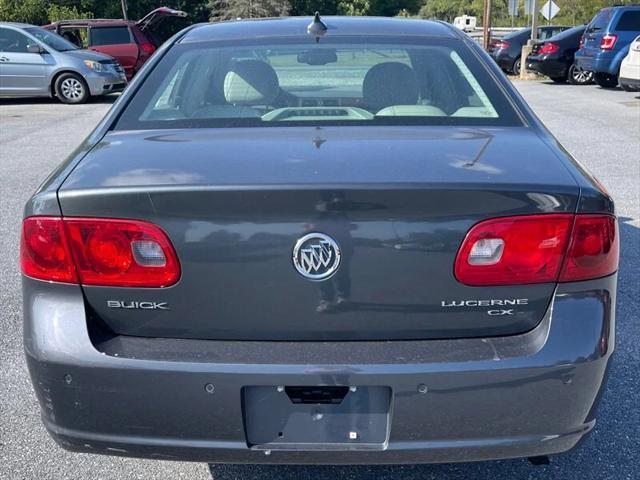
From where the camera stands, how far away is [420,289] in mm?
2135

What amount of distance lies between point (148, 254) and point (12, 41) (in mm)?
14883

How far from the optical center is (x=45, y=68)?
50.8 ft

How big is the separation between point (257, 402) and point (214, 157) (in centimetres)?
76

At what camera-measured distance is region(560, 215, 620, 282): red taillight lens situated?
2.19 m

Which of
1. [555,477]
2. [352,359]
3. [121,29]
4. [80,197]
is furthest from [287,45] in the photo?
[121,29]

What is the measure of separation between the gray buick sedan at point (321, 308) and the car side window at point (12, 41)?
14483mm

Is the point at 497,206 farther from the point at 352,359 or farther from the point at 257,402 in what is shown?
the point at 257,402

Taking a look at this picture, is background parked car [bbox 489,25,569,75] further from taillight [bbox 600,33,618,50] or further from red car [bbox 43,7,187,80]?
red car [bbox 43,7,187,80]

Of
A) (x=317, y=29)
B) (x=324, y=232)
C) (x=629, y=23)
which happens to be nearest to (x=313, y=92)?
(x=317, y=29)

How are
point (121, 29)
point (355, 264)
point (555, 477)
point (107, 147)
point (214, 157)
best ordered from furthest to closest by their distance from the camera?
point (121, 29)
point (555, 477)
point (107, 147)
point (214, 157)
point (355, 264)

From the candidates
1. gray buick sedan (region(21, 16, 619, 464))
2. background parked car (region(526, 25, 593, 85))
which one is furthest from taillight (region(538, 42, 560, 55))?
gray buick sedan (region(21, 16, 619, 464))

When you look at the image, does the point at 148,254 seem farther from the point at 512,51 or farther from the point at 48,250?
the point at 512,51

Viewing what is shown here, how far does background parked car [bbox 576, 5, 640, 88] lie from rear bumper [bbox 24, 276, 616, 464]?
588 inches

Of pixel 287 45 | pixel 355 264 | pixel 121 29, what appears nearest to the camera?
pixel 355 264
